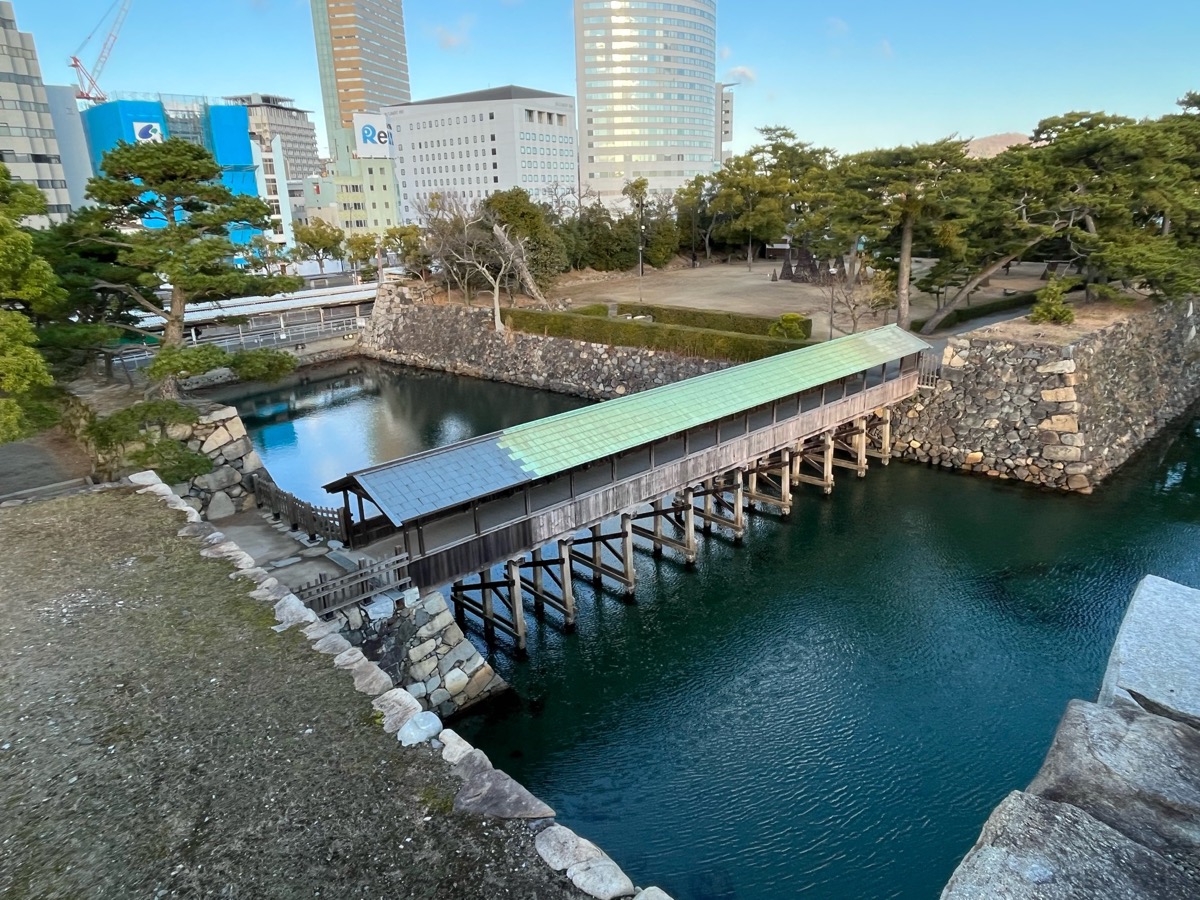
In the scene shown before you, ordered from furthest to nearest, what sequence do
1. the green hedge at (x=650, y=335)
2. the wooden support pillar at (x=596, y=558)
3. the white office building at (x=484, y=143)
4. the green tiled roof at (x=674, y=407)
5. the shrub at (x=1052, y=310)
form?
1. the white office building at (x=484, y=143)
2. the green hedge at (x=650, y=335)
3. the shrub at (x=1052, y=310)
4. the wooden support pillar at (x=596, y=558)
5. the green tiled roof at (x=674, y=407)

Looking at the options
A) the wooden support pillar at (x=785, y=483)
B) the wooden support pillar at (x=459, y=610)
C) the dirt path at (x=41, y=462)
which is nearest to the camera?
the wooden support pillar at (x=459, y=610)

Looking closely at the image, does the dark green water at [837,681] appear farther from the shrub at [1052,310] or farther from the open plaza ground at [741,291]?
the open plaza ground at [741,291]

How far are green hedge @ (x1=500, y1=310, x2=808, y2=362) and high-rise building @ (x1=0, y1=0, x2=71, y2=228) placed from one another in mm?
43988

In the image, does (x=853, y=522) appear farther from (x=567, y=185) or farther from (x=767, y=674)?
(x=567, y=185)

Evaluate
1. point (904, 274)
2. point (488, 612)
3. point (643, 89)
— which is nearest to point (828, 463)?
point (904, 274)

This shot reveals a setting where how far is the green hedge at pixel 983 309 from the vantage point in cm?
3728

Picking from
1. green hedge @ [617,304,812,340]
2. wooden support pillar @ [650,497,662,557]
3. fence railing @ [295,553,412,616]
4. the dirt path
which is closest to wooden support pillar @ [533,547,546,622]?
wooden support pillar @ [650,497,662,557]

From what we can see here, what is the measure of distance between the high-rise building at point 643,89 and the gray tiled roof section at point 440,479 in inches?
4880

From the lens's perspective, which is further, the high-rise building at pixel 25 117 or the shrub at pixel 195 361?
the high-rise building at pixel 25 117

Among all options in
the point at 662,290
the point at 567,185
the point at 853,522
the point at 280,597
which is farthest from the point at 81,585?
the point at 567,185

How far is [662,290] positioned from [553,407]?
1929 cm

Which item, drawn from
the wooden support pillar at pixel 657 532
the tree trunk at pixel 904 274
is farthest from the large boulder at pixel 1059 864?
the tree trunk at pixel 904 274

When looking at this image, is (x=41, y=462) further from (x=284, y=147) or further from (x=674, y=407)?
(x=284, y=147)

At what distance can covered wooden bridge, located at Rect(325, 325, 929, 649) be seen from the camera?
1501cm
